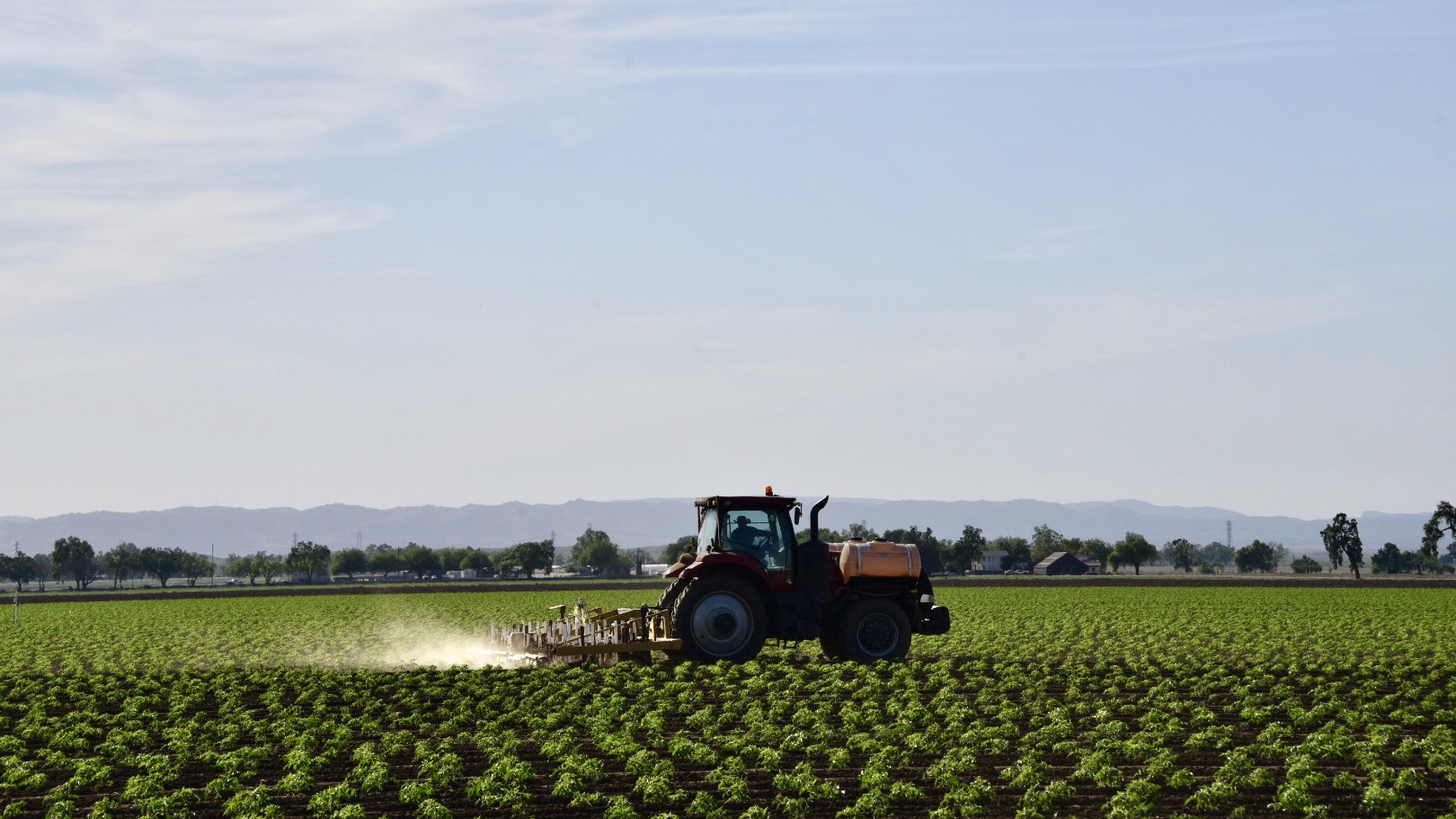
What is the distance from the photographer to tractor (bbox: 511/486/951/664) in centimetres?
2442

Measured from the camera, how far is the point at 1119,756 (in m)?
17.8

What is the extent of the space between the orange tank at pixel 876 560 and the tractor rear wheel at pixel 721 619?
186 centimetres

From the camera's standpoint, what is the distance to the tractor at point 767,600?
24422 millimetres

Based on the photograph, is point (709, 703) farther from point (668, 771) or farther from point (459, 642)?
point (459, 642)

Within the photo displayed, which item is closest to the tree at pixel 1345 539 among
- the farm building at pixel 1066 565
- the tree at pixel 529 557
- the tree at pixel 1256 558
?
the farm building at pixel 1066 565

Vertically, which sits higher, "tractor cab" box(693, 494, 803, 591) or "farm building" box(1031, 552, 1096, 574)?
"tractor cab" box(693, 494, 803, 591)

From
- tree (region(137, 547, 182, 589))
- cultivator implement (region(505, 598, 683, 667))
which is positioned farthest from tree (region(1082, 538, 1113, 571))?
cultivator implement (region(505, 598, 683, 667))

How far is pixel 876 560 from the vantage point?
25391mm

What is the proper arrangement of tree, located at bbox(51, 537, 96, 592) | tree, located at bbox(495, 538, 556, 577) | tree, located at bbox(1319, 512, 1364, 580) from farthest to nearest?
1. tree, located at bbox(51, 537, 96, 592)
2. tree, located at bbox(495, 538, 556, 577)
3. tree, located at bbox(1319, 512, 1364, 580)

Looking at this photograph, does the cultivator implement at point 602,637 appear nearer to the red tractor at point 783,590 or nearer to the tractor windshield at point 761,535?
the red tractor at point 783,590

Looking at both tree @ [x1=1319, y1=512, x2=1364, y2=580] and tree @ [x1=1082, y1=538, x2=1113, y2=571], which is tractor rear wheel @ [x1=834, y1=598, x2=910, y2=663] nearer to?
tree @ [x1=1319, y1=512, x2=1364, y2=580]

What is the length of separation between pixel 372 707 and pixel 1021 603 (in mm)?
40881

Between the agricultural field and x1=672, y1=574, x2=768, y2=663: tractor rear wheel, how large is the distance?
45 cm

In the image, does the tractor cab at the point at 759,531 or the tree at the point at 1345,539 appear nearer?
the tractor cab at the point at 759,531
